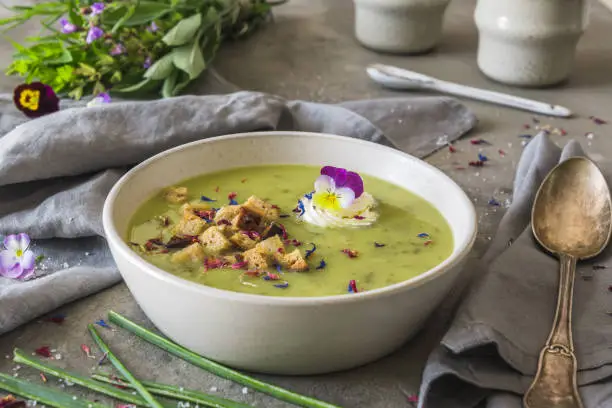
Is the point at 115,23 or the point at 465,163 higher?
the point at 115,23

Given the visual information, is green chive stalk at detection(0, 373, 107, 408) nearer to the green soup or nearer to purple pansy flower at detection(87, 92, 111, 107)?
the green soup

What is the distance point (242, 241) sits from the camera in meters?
1.03

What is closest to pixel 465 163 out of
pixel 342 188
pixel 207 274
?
pixel 342 188

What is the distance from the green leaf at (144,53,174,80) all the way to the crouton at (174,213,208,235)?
2.14 ft

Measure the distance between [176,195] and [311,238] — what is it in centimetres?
22

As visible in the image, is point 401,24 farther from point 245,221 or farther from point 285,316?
point 285,316

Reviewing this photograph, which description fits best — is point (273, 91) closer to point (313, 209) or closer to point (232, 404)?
point (313, 209)

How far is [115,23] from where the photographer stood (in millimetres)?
1736

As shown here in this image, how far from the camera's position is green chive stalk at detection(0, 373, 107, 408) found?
2.86 feet

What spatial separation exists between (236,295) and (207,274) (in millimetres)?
132

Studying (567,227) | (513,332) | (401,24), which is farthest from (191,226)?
(401,24)

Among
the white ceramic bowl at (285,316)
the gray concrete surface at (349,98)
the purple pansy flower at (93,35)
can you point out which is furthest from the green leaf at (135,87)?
the white ceramic bowl at (285,316)

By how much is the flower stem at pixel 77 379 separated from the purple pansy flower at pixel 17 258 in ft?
0.63


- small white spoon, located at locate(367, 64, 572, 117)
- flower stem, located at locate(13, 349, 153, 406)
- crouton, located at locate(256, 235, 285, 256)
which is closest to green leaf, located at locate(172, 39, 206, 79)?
small white spoon, located at locate(367, 64, 572, 117)
